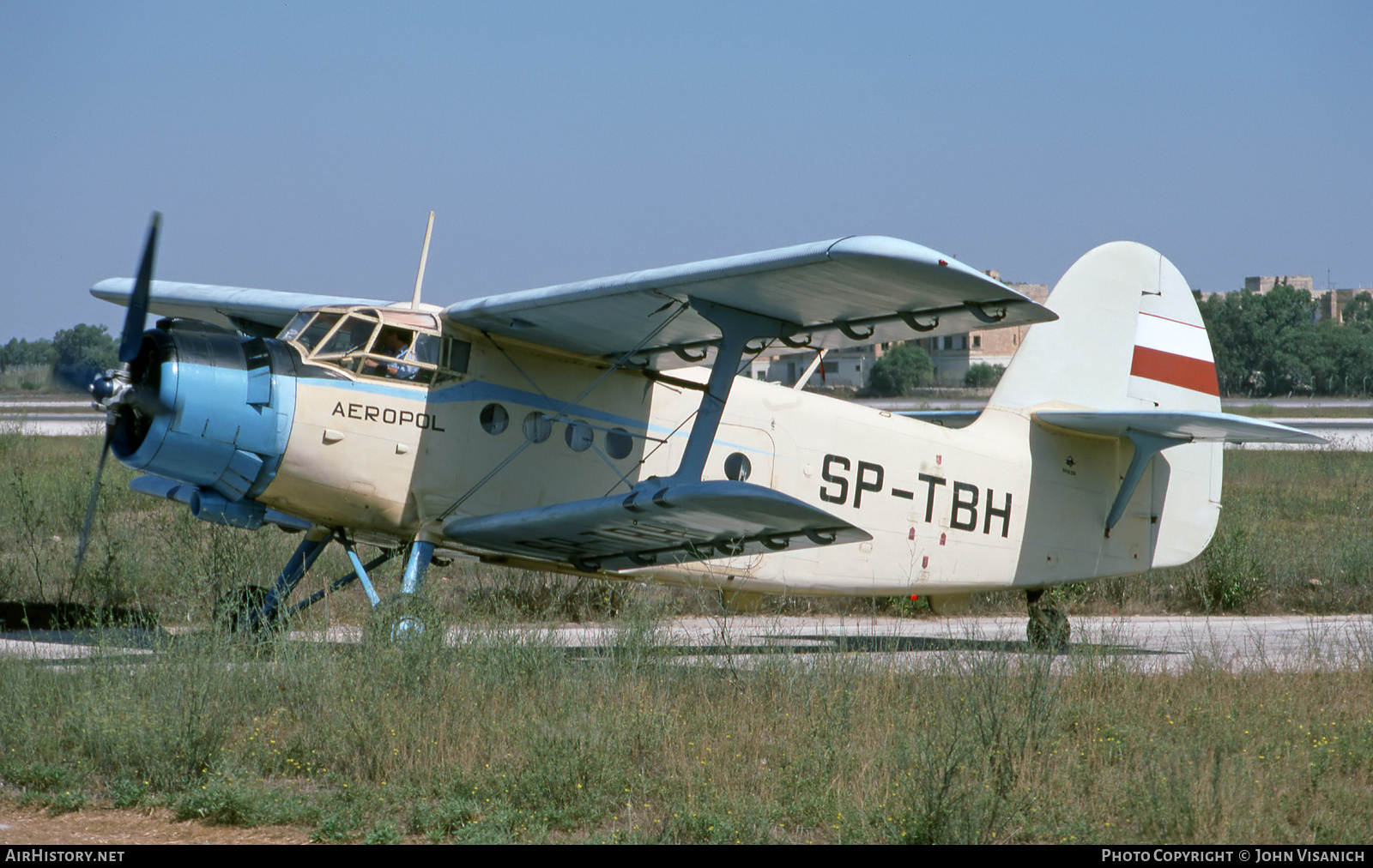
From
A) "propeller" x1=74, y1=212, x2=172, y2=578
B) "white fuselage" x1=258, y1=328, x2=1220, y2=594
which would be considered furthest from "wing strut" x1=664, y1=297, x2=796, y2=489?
"propeller" x1=74, y1=212, x2=172, y2=578

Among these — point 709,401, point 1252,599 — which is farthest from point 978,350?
point 709,401

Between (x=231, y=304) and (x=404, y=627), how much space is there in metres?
5.03

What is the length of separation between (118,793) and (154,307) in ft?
26.6

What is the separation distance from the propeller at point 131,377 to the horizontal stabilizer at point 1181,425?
7577mm

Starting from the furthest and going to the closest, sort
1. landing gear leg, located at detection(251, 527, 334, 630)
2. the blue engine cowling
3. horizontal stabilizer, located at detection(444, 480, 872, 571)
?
landing gear leg, located at detection(251, 527, 334, 630) < the blue engine cowling < horizontal stabilizer, located at detection(444, 480, 872, 571)

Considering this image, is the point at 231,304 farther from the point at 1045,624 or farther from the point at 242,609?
the point at 1045,624

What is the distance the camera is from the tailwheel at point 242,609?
7.31 metres

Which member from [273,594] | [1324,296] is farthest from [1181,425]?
[1324,296]

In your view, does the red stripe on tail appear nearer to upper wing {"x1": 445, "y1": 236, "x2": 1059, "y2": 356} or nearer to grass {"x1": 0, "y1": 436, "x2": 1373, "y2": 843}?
upper wing {"x1": 445, "y1": 236, "x2": 1059, "y2": 356}

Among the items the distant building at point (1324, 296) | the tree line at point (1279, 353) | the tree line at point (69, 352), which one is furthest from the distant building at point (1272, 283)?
the tree line at point (69, 352)

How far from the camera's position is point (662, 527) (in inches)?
308

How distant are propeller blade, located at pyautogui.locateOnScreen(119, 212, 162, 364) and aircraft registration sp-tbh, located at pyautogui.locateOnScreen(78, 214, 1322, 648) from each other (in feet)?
0.07

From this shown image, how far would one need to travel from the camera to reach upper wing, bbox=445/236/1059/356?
6.36 m
